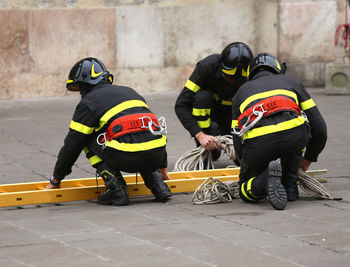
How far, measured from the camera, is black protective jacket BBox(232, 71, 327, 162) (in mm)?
6023

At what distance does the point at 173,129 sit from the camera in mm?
10242

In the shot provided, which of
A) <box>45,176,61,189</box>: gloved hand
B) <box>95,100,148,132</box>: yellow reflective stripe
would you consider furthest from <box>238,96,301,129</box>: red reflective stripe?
<box>45,176,61,189</box>: gloved hand

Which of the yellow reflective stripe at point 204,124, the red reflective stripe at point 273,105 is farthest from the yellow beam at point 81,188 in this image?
the red reflective stripe at point 273,105

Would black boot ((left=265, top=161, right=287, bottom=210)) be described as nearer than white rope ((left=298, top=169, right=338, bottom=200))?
Yes

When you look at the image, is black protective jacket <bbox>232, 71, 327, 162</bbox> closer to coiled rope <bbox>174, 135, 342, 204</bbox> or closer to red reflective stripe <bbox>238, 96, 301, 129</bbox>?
red reflective stripe <bbox>238, 96, 301, 129</bbox>

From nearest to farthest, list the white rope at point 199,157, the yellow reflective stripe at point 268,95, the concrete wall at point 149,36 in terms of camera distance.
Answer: the yellow reflective stripe at point 268,95 → the white rope at point 199,157 → the concrete wall at point 149,36

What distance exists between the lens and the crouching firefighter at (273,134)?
5988 mm

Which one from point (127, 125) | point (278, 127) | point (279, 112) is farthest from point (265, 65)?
point (127, 125)

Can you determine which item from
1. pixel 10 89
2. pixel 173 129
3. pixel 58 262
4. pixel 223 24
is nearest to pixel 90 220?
pixel 58 262

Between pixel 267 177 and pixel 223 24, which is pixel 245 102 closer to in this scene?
pixel 267 177

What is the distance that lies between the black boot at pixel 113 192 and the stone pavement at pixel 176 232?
0.10m

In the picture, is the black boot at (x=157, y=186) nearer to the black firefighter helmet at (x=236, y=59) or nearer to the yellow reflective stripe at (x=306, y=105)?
the yellow reflective stripe at (x=306, y=105)

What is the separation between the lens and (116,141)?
20.2 ft

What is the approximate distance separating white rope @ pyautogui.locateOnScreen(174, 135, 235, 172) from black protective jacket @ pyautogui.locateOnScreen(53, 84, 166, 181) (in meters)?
1.34
